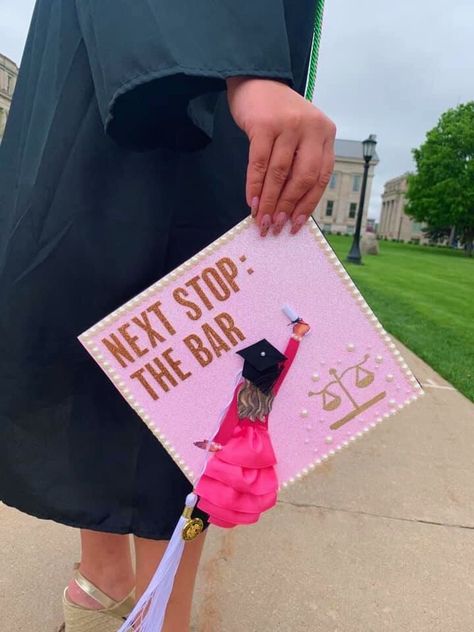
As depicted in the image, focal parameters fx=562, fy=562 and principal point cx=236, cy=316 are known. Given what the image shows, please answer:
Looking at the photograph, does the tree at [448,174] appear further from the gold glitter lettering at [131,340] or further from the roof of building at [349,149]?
the gold glitter lettering at [131,340]

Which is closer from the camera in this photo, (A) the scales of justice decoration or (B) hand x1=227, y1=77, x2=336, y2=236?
(B) hand x1=227, y1=77, x2=336, y2=236

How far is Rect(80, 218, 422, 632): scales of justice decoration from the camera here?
A: 2.84ft

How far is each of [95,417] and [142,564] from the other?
13.8 inches

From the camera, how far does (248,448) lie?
88 centimetres

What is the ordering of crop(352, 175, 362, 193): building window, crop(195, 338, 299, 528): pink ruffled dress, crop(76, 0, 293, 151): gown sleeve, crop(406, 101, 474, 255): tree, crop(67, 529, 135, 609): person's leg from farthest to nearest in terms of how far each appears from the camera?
1. crop(352, 175, 362, 193): building window
2. crop(406, 101, 474, 255): tree
3. crop(67, 529, 135, 609): person's leg
4. crop(195, 338, 299, 528): pink ruffled dress
5. crop(76, 0, 293, 151): gown sleeve

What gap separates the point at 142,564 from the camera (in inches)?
Result: 46.1

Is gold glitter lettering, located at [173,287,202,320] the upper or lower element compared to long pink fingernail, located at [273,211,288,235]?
lower

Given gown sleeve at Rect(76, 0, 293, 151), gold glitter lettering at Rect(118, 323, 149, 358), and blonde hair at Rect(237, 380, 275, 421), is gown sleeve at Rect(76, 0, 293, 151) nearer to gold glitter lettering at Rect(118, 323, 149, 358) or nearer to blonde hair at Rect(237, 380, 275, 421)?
gold glitter lettering at Rect(118, 323, 149, 358)

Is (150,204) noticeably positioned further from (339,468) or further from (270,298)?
(339,468)

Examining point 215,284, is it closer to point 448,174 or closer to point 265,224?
point 265,224

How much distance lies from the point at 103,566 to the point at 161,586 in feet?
1.30

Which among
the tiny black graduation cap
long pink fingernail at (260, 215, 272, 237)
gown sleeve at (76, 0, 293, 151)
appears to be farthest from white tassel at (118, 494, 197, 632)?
gown sleeve at (76, 0, 293, 151)

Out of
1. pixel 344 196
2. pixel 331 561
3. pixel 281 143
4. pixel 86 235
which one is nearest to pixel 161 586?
pixel 86 235

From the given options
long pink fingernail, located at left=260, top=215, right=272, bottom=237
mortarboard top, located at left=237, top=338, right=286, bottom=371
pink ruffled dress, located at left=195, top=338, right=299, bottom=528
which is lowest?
pink ruffled dress, located at left=195, top=338, right=299, bottom=528
